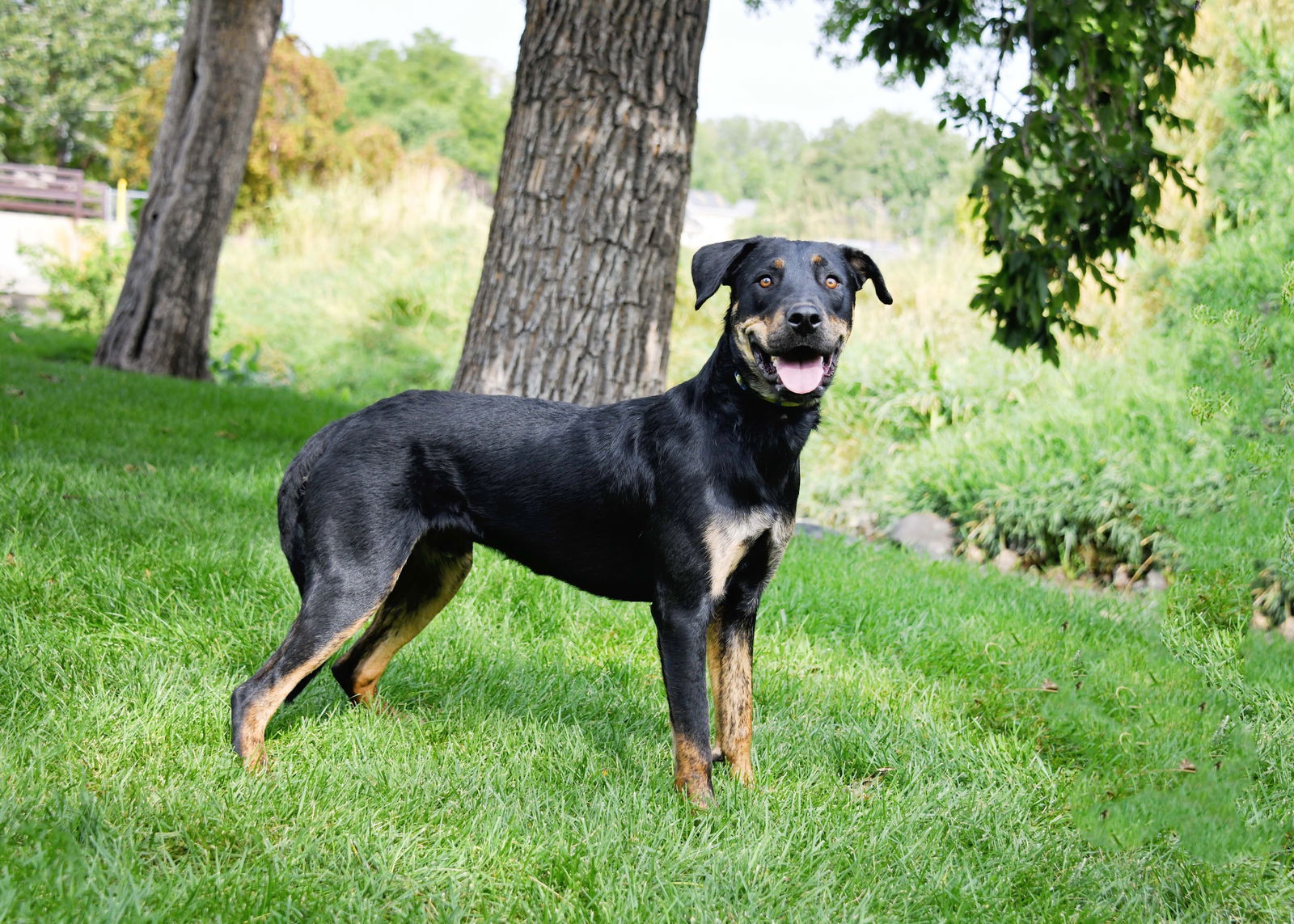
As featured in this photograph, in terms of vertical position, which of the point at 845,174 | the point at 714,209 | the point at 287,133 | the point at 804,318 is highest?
the point at 845,174

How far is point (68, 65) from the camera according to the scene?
152 ft

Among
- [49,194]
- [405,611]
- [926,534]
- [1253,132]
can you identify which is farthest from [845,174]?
[405,611]

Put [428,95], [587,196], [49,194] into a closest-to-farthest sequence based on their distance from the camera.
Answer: [587,196] < [49,194] < [428,95]

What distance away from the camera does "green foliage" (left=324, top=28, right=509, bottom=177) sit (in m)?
68.1

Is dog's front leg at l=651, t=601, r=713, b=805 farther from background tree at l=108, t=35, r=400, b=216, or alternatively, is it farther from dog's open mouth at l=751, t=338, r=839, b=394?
background tree at l=108, t=35, r=400, b=216

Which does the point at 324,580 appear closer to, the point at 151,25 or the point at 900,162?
the point at 151,25

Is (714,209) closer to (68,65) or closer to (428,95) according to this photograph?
(428,95)

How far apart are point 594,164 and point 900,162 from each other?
7488cm

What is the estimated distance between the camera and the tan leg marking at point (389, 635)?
364 centimetres

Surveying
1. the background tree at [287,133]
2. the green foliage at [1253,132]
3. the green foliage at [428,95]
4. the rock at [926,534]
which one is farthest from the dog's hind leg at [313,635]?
the green foliage at [428,95]

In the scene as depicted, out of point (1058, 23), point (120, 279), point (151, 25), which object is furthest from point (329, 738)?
point (151, 25)

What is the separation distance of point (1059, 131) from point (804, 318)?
3.75m

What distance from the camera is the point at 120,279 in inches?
660

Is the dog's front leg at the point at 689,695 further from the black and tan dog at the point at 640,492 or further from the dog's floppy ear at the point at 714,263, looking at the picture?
the dog's floppy ear at the point at 714,263
